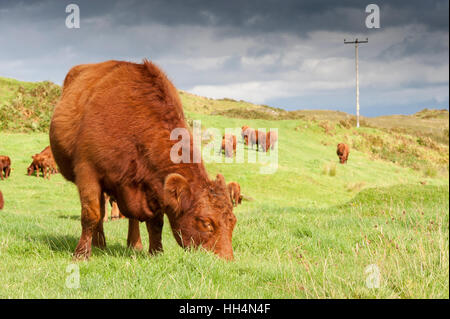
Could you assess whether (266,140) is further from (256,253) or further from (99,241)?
(99,241)

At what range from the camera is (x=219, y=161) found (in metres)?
25.0

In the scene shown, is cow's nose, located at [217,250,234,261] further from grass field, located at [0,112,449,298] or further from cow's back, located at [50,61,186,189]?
cow's back, located at [50,61,186,189]

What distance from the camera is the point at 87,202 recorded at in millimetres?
5965

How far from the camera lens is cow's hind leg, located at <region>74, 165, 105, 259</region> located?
5.88m

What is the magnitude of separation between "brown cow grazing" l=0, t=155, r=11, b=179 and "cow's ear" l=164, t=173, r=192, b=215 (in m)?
12.6

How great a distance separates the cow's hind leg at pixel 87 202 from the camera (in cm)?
588

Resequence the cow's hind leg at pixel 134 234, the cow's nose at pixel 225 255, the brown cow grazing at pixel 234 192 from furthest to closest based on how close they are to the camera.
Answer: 1. the brown cow grazing at pixel 234 192
2. the cow's hind leg at pixel 134 234
3. the cow's nose at pixel 225 255

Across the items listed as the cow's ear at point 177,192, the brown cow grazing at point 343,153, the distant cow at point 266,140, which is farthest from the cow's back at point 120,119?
the brown cow grazing at point 343,153

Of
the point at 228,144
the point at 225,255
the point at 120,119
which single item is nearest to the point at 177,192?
the point at 225,255

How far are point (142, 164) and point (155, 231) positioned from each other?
100cm

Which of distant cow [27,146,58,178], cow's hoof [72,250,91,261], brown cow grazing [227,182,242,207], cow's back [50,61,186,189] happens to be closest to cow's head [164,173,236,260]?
cow's back [50,61,186,189]

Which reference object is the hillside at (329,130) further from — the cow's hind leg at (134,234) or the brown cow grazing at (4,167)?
the cow's hind leg at (134,234)
